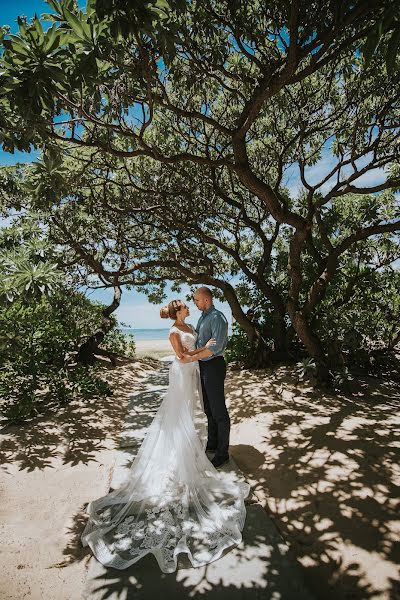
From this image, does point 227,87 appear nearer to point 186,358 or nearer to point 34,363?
point 186,358

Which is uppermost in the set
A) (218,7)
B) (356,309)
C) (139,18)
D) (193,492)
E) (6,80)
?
(218,7)

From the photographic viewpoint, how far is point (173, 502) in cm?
385

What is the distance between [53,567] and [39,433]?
3.55 metres

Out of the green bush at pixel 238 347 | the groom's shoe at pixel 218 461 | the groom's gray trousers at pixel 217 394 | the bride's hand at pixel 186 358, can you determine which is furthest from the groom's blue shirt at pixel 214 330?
the green bush at pixel 238 347

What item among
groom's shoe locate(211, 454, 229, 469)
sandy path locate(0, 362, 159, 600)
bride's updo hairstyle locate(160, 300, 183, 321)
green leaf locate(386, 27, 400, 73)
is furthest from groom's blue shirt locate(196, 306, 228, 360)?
green leaf locate(386, 27, 400, 73)

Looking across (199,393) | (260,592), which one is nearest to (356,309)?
(199,393)

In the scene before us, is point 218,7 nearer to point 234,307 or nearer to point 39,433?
point 234,307

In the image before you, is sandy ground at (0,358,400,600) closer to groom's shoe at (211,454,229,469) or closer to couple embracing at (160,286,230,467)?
groom's shoe at (211,454,229,469)

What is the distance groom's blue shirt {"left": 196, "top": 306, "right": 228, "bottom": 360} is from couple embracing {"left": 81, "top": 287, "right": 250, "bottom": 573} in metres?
0.01

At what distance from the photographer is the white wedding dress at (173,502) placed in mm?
3176

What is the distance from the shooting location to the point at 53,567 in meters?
3.14

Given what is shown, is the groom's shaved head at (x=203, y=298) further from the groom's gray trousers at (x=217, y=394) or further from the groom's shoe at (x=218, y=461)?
the groom's shoe at (x=218, y=461)

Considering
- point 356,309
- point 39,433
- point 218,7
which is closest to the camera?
point 218,7

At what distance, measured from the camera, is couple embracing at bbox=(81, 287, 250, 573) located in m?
3.21
